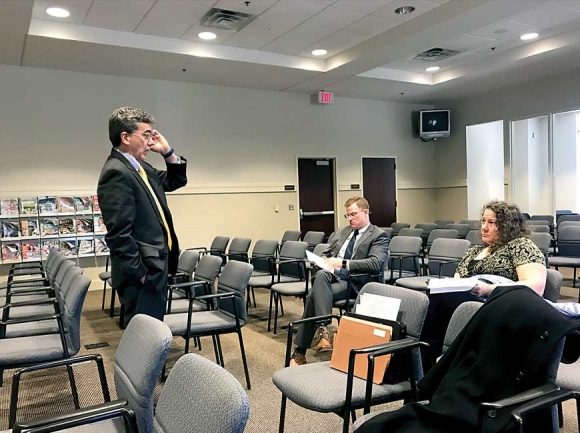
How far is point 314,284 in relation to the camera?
357 centimetres

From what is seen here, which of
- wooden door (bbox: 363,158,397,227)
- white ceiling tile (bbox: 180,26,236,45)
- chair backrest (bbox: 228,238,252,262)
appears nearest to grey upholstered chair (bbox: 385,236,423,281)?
chair backrest (bbox: 228,238,252,262)

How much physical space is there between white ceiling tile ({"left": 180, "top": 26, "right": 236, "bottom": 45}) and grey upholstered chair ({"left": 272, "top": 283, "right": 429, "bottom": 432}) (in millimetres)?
4660

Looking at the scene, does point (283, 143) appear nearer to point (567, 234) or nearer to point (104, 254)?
point (104, 254)

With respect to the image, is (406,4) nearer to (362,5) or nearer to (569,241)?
(362,5)

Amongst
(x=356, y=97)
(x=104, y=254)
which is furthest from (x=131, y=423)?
(x=356, y=97)

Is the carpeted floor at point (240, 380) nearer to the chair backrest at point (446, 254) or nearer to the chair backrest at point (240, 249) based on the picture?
the chair backrest at point (240, 249)

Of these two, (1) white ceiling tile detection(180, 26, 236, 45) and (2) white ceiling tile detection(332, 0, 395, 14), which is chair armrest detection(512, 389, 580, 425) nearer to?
(2) white ceiling tile detection(332, 0, 395, 14)

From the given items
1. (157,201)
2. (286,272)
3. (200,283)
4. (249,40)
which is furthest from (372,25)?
(157,201)

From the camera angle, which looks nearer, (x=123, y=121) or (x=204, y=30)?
(x=123, y=121)

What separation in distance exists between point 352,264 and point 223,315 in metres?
1.04

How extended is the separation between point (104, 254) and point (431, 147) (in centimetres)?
709

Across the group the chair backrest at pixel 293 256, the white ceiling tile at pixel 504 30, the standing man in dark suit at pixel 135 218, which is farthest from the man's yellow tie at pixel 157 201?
the white ceiling tile at pixel 504 30

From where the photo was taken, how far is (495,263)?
2.74 metres

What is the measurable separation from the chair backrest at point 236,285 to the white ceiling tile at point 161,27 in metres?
3.56
